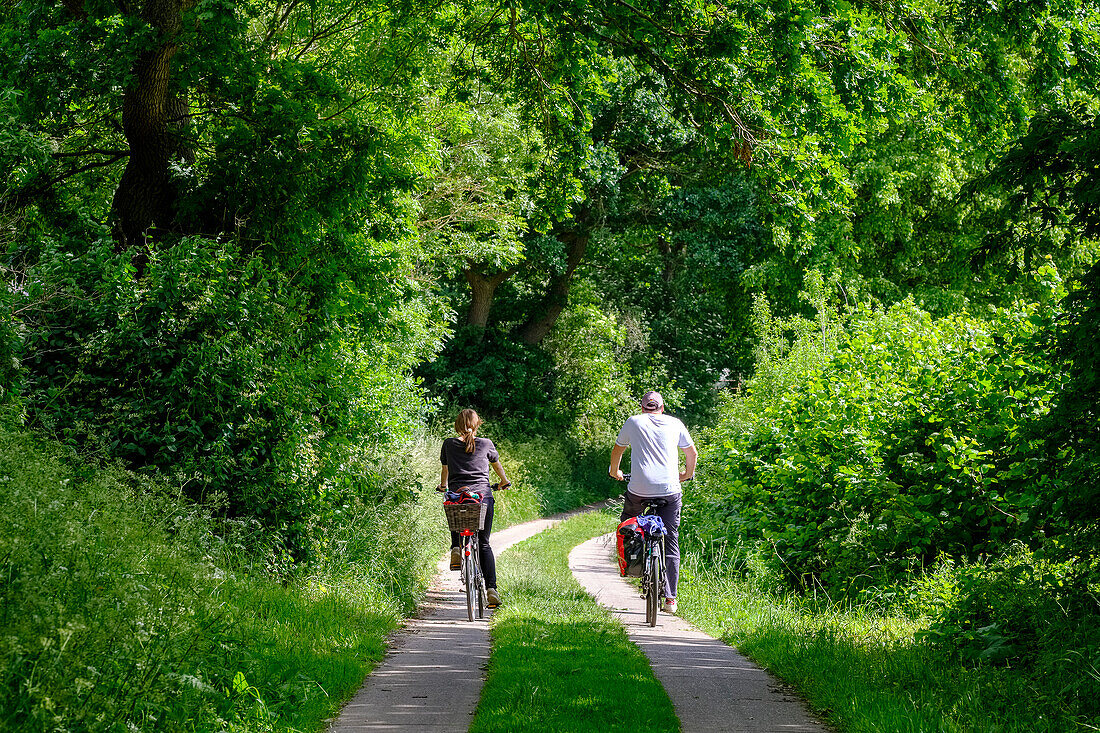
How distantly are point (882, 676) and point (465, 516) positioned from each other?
480 cm

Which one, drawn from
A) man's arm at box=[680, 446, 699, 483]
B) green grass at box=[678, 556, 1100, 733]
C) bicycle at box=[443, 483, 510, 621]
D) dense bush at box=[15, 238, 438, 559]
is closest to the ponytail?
bicycle at box=[443, 483, 510, 621]

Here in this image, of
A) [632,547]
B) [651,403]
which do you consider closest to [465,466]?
[632,547]

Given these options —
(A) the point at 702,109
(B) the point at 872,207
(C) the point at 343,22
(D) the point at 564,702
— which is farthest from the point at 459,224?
(D) the point at 564,702

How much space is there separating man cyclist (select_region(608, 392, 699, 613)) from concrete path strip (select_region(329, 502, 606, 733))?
1934 mm

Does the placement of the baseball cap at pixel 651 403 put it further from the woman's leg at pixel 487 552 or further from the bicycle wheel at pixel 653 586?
the woman's leg at pixel 487 552

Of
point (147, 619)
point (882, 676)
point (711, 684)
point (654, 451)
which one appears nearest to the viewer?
point (147, 619)

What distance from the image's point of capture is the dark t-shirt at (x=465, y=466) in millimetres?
10586

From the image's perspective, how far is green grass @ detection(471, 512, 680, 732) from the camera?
19.4 feet

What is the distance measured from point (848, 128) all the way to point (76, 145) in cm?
997

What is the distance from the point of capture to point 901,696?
20.3ft

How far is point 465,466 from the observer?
10.6 m

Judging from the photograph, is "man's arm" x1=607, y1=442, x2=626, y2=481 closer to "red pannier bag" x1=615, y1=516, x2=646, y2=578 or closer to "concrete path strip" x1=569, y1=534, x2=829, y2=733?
"red pannier bag" x1=615, y1=516, x2=646, y2=578

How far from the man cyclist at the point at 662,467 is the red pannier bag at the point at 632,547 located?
0.61 feet

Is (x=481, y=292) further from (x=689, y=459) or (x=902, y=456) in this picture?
(x=902, y=456)
